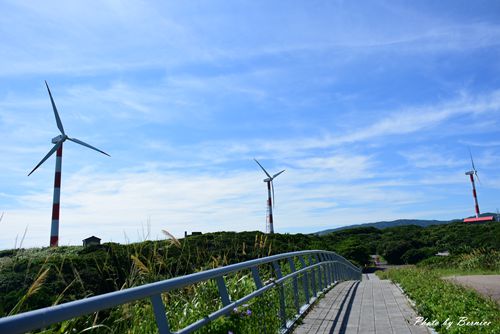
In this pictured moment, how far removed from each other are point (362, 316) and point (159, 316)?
557 centimetres

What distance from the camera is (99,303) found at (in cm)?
229

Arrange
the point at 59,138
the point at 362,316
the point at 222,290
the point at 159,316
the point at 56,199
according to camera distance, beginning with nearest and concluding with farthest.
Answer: the point at 159,316, the point at 222,290, the point at 362,316, the point at 56,199, the point at 59,138

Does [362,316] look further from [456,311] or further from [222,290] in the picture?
[222,290]

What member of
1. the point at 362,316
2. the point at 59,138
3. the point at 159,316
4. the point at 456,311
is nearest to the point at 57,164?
the point at 59,138

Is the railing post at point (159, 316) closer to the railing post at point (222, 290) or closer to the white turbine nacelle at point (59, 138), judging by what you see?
the railing post at point (222, 290)

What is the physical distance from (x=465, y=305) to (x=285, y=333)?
3122 mm

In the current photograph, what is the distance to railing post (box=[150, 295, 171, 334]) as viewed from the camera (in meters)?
2.89

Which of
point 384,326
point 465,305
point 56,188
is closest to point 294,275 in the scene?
point 384,326

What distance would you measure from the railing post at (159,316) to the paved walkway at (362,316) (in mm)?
3953

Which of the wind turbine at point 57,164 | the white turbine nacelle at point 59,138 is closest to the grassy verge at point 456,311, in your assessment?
the wind turbine at point 57,164

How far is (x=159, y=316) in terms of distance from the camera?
115 inches

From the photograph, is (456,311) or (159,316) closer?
(159,316)

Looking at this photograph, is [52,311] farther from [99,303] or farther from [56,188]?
[56,188]

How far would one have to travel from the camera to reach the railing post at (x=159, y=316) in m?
2.89
